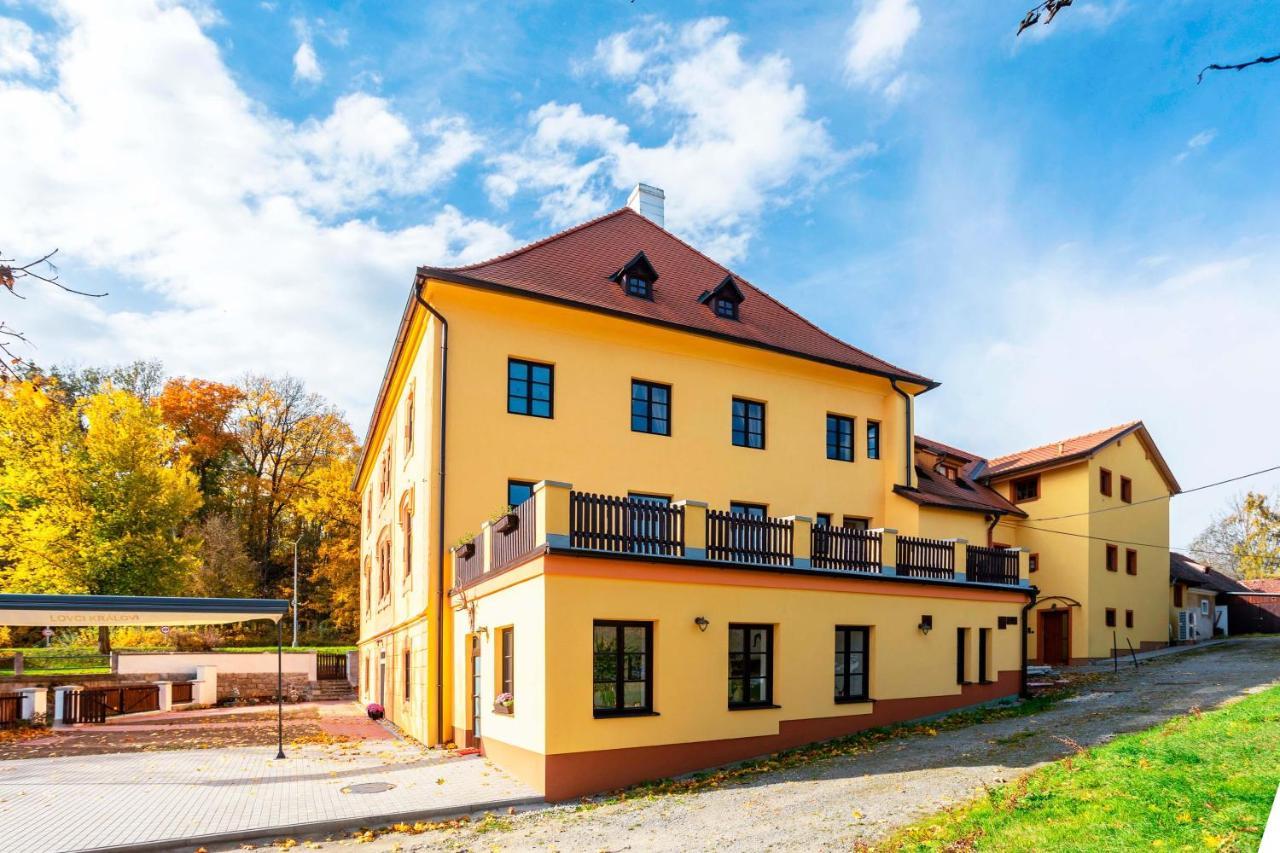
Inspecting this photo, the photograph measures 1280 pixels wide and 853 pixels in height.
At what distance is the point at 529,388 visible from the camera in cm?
1675

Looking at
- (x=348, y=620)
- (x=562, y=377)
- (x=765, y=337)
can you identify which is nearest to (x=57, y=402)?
(x=562, y=377)

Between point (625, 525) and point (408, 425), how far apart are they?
9347 millimetres

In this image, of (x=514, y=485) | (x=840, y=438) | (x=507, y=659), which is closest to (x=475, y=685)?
(x=507, y=659)

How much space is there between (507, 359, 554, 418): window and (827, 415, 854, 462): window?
7.73 metres

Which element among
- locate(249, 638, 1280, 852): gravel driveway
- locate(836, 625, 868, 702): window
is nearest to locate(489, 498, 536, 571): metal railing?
locate(249, 638, 1280, 852): gravel driveway

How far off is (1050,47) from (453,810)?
10226mm

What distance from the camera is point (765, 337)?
19.7m

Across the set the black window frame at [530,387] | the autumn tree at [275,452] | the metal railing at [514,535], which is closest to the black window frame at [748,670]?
the metal railing at [514,535]

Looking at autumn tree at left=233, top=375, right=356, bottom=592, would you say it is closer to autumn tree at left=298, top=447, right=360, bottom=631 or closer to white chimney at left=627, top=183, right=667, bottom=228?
autumn tree at left=298, top=447, right=360, bottom=631

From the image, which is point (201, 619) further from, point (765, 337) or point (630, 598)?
point (765, 337)

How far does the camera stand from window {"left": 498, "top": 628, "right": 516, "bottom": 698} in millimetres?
12781

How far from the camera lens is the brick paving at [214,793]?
31.9 ft

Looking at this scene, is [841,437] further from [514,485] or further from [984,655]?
[514,485]

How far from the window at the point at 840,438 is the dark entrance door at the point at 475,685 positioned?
10139 millimetres
